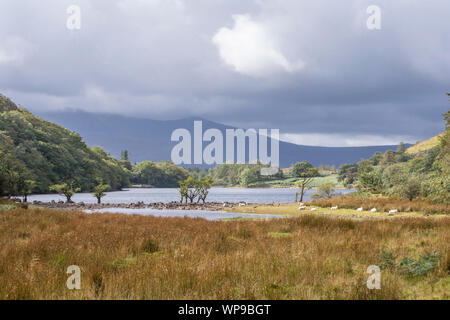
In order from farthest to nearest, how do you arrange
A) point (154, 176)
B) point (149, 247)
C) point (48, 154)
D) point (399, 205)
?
1. point (154, 176)
2. point (48, 154)
3. point (399, 205)
4. point (149, 247)

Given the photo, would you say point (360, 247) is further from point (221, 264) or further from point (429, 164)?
point (429, 164)

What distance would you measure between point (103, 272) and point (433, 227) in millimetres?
11577

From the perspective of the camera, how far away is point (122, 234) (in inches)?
396

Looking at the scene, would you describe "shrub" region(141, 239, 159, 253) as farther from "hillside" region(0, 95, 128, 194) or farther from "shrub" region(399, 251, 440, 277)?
"hillside" region(0, 95, 128, 194)

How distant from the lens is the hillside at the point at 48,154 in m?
77.4

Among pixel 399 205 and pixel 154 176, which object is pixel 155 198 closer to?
pixel 399 205

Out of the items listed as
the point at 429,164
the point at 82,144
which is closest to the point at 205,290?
the point at 429,164

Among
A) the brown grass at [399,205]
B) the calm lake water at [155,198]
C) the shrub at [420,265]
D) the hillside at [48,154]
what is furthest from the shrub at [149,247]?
the hillside at [48,154]

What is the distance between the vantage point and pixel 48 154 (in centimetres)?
9000

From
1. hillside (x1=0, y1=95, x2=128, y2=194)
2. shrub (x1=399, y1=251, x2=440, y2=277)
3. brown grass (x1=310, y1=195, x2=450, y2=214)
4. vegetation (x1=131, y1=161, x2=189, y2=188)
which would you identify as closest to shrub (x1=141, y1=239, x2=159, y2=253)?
shrub (x1=399, y1=251, x2=440, y2=277)

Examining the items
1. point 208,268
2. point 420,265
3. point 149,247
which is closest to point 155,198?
point 149,247

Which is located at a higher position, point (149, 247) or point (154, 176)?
point (154, 176)

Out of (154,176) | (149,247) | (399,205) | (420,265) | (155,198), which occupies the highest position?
(154,176)
